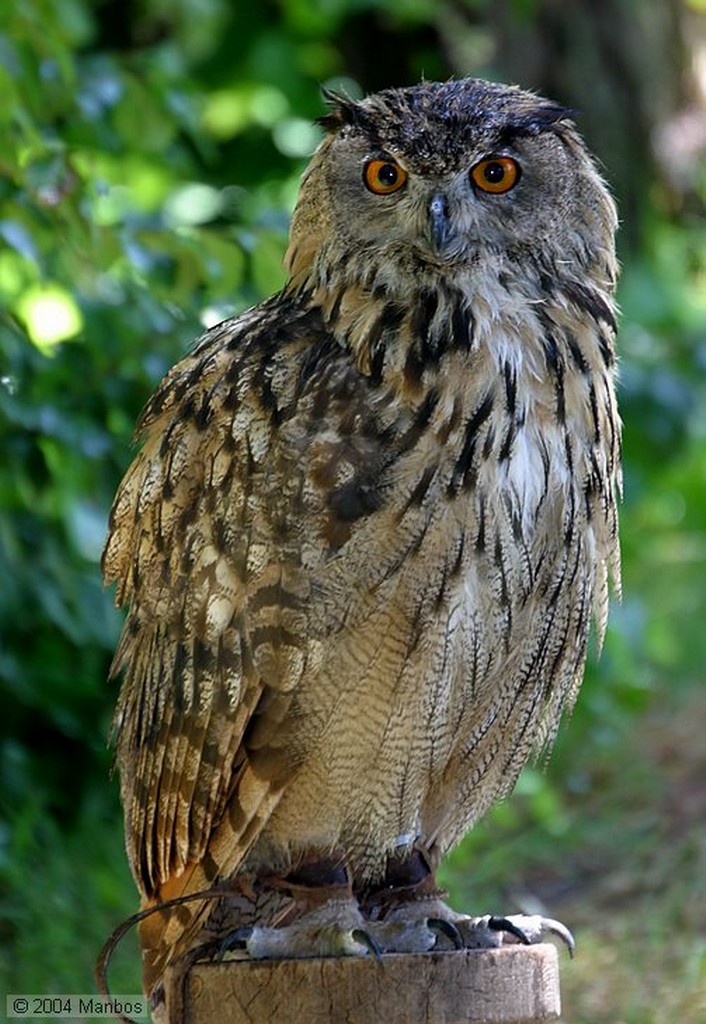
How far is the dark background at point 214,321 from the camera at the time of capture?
3.34 meters

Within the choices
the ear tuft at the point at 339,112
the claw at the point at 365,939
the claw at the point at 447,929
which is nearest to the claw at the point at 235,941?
the claw at the point at 365,939

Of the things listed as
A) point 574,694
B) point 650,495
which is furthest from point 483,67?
point 574,694

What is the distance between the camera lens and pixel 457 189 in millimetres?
2305

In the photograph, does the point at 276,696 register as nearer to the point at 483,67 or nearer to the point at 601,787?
the point at 601,787

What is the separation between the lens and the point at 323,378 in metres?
2.31

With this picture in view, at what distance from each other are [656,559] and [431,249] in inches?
181

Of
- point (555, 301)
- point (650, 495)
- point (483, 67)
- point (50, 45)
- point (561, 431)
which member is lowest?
point (561, 431)

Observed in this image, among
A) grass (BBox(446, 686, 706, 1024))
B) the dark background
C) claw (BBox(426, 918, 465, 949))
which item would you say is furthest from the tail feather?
grass (BBox(446, 686, 706, 1024))

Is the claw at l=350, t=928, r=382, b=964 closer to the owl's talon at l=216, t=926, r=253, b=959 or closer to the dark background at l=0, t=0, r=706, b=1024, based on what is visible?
the owl's talon at l=216, t=926, r=253, b=959

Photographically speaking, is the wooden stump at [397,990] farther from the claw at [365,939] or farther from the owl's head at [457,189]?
the owl's head at [457,189]

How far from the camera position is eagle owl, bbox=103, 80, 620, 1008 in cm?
227

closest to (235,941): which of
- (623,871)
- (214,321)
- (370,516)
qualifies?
(370,516)

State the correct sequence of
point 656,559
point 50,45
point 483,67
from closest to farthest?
point 50,45
point 483,67
point 656,559

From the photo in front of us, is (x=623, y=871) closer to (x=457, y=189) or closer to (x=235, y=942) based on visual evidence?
(x=235, y=942)
